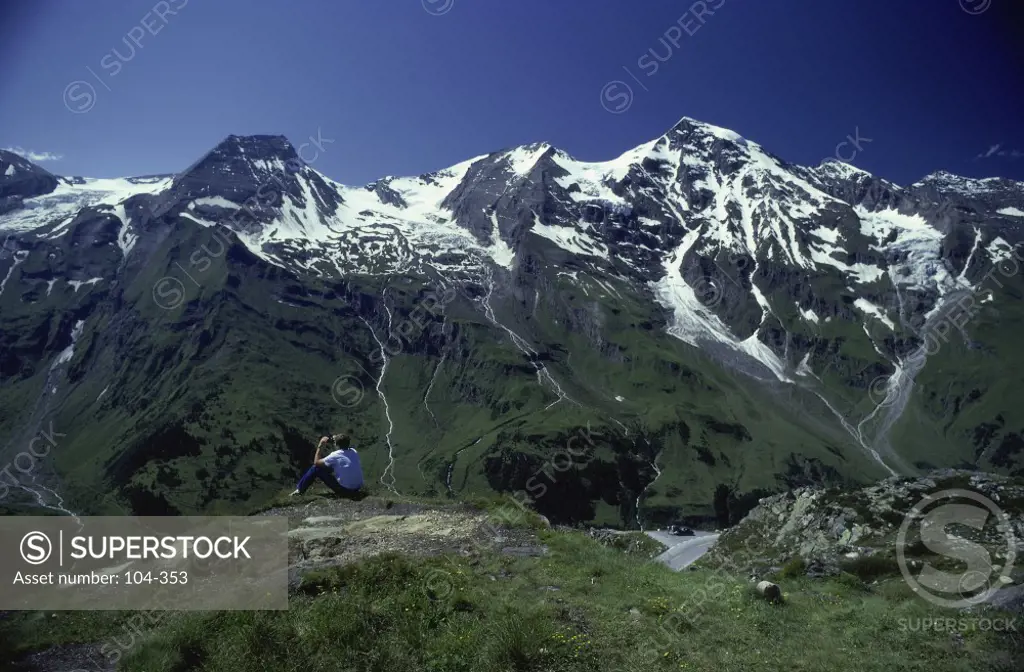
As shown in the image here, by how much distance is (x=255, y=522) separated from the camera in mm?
22969

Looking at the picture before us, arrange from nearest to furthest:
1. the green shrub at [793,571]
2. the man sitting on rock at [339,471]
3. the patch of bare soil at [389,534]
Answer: the patch of bare soil at [389,534] → the man sitting on rock at [339,471] → the green shrub at [793,571]

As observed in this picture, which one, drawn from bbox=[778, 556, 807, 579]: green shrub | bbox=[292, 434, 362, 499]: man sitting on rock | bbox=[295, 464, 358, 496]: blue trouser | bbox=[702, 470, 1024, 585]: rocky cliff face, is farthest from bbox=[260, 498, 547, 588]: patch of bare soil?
bbox=[702, 470, 1024, 585]: rocky cliff face

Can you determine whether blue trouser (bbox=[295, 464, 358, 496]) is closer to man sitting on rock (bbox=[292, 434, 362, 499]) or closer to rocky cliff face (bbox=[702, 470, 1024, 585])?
man sitting on rock (bbox=[292, 434, 362, 499])

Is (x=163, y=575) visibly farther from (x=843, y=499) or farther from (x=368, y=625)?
(x=843, y=499)

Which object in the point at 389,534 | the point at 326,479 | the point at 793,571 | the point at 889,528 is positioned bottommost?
the point at 793,571

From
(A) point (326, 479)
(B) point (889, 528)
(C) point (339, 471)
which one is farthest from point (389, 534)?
(B) point (889, 528)

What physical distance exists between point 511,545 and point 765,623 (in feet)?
28.9

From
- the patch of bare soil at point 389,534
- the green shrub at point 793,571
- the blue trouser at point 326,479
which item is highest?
the blue trouser at point 326,479

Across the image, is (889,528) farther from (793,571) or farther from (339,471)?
(339,471)

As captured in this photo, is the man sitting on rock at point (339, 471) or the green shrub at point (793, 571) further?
the green shrub at point (793, 571)

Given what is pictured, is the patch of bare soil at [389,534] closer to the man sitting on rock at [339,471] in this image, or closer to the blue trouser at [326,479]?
the blue trouser at [326,479]

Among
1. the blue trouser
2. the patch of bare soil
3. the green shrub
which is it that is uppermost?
the blue trouser

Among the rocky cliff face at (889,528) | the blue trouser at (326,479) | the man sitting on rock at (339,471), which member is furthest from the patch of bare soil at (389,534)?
the rocky cliff face at (889,528)

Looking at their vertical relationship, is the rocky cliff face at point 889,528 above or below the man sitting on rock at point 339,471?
below
